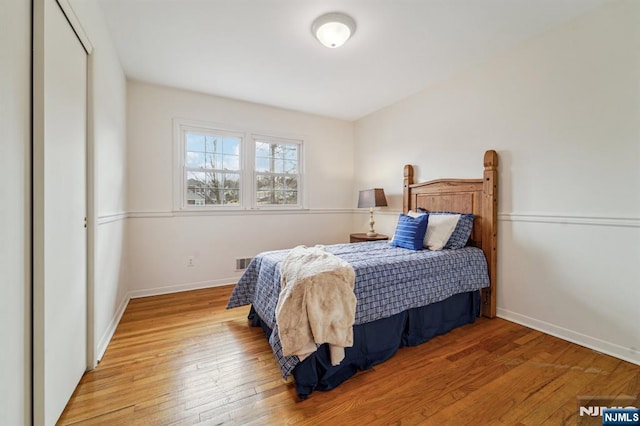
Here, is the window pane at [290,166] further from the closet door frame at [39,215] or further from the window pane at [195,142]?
the closet door frame at [39,215]

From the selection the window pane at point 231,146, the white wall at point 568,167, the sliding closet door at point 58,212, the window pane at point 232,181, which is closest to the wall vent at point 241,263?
the window pane at point 232,181

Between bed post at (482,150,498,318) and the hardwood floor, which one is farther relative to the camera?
bed post at (482,150,498,318)

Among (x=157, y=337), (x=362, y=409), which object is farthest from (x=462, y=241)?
(x=157, y=337)

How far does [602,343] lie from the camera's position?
199 centimetres

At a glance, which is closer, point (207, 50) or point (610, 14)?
point (610, 14)

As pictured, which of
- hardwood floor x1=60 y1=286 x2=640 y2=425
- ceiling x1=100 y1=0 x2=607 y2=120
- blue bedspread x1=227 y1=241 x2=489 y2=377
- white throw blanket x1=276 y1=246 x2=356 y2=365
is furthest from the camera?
ceiling x1=100 y1=0 x2=607 y2=120

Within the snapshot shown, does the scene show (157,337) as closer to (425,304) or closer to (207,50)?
(425,304)

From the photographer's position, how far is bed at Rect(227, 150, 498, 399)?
171cm

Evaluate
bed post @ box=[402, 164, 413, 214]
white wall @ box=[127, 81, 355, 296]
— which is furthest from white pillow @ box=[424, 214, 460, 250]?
white wall @ box=[127, 81, 355, 296]

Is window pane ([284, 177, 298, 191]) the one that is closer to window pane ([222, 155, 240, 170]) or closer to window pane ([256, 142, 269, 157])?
window pane ([256, 142, 269, 157])

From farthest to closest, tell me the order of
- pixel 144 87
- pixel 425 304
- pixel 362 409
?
pixel 144 87 → pixel 425 304 → pixel 362 409

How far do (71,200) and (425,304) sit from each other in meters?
2.44

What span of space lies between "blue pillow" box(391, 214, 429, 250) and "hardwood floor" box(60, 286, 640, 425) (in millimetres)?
844

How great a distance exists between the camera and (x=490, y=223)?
2590 mm
